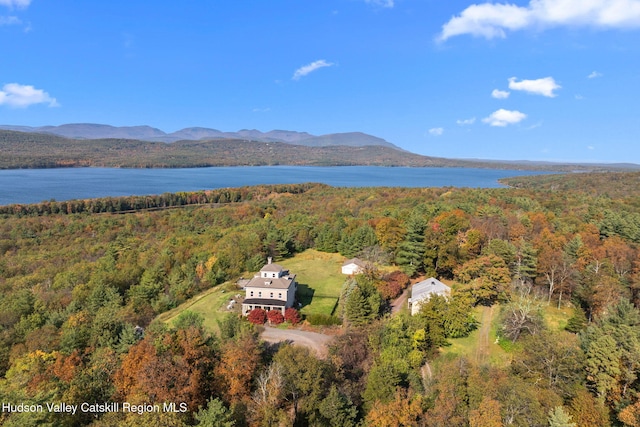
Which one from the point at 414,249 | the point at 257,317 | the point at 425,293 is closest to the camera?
the point at 257,317

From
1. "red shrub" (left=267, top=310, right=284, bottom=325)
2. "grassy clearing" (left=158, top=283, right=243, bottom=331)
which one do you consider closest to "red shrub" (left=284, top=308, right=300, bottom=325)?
"red shrub" (left=267, top=310, right=284, bottom=325)

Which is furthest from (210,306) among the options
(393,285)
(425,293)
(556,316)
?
(556,316)

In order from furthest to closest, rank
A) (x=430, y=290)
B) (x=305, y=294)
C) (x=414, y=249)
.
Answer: (x=414, y=249) → (x=305, y=294) → (x=430, y=290)

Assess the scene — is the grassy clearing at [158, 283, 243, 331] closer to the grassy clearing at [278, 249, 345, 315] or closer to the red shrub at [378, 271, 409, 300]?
the grassy clearing at [278, 249, 345, 315]

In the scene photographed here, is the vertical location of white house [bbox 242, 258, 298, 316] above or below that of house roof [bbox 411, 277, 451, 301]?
below

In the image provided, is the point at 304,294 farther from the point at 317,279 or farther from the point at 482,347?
the point at 482,347

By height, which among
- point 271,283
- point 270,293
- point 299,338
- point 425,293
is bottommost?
point 299,338
